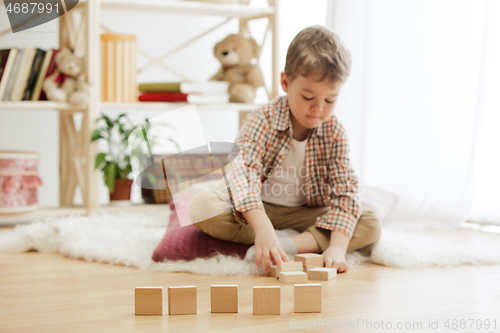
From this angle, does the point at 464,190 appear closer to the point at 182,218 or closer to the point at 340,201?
the point at 340,201

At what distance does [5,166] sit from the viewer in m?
1.74

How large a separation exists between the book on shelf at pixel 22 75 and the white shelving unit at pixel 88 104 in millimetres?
50

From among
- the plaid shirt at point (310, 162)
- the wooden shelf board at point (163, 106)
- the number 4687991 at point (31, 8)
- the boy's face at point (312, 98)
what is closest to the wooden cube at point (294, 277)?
the plaid shirt at point (310, 162)

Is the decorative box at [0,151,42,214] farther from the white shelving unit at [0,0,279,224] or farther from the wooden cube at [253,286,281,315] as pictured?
the wooden cube at [253,286,281,315]

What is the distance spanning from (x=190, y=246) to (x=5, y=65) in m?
1.07

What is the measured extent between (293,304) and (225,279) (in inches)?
10.1

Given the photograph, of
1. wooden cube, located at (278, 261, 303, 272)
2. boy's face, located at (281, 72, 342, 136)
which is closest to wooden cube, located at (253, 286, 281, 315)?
wooden cube, located at (278, 261, 303, 272)

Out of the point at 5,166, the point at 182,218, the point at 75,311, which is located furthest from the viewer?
the point at 5,166

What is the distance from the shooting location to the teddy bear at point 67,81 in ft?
6.15

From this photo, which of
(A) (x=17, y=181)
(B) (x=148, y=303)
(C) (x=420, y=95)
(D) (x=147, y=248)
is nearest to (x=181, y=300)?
(B) (x=148, y=303)

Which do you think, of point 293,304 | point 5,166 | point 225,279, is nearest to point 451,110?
point 225,279

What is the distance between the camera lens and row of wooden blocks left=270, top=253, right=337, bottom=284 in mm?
990

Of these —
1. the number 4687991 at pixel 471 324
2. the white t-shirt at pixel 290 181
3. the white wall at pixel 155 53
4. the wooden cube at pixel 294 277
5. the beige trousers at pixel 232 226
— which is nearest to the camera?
Result: the number 4687991 at pixel 471 324

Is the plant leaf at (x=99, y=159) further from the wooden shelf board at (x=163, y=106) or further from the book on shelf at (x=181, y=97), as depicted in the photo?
the book on shelf at (x=181, y=97)
